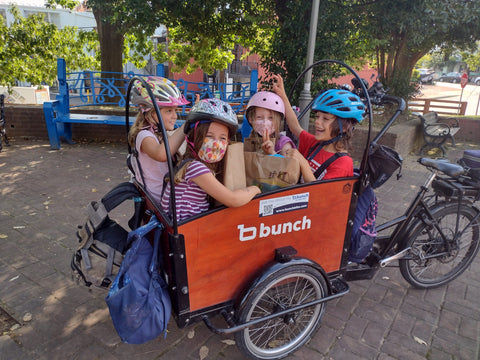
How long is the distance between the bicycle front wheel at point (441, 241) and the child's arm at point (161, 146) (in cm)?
203

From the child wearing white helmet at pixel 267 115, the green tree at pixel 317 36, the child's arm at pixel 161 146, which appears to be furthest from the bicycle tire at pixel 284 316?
the green tree at pixel 317 36

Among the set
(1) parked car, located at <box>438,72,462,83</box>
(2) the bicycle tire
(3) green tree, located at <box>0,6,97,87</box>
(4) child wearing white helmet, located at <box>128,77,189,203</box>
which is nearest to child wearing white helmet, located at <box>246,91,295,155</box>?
(4) child wearing white helmet, located at <box>128,77,189,203</box>

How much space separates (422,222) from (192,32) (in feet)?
22.5

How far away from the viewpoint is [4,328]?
2.50 meters

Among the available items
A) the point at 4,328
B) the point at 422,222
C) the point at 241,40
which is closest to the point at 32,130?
the point at 241,40

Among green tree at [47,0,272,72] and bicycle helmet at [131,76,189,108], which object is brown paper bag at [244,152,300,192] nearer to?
bicycle helmet at [131,76,189,108]

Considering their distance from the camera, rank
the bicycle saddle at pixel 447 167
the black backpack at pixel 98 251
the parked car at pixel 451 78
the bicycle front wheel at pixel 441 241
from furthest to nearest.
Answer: the parked car at pixel 451 78, the bicycle front wheel at pixel 441 241, the bicycle saddle at pixel 447 167, the black backpack at pixel 98 251

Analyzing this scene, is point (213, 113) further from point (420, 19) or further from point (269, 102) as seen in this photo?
point (420, 19)

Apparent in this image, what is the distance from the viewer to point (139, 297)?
1.83 metres

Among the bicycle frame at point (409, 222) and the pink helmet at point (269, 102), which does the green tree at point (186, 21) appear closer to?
the pink helmet at point (269, 102)

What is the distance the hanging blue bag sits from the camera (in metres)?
1.82

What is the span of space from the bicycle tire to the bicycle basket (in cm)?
74

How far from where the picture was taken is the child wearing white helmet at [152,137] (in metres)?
2.28

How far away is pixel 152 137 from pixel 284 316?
1.48 metres
